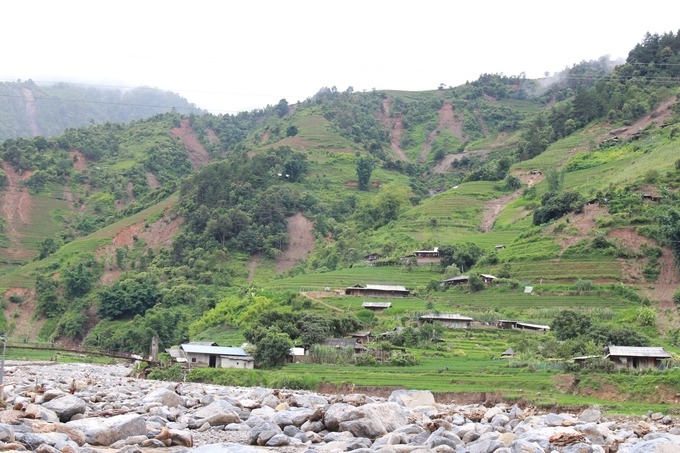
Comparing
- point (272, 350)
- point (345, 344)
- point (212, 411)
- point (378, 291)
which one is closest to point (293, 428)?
→ point (212, 411)

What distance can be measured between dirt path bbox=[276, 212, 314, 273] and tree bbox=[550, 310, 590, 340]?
50.2 metres

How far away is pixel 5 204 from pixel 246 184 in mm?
38365

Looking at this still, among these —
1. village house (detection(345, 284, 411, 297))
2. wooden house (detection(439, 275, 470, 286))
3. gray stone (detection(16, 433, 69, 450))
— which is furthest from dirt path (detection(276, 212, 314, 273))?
gray stone (detection(16, 433, 69, 450))

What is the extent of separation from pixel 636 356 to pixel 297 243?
66.5 meters

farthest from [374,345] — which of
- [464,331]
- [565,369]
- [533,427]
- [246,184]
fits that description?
[246,184]

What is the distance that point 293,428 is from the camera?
2275 cm

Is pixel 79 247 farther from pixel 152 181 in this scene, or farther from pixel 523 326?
pixel 523 326

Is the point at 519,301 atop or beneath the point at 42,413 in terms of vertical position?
beneath

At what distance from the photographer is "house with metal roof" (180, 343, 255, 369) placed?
50344 mm

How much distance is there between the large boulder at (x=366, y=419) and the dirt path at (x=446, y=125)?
138 m

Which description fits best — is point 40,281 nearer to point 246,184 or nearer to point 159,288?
point 159,288

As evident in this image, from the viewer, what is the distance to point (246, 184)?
109 metres

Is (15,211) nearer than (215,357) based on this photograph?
No

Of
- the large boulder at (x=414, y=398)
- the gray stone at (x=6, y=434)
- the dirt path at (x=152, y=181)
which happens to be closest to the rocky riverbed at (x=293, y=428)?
the gray stone at (x=6, y=434)
